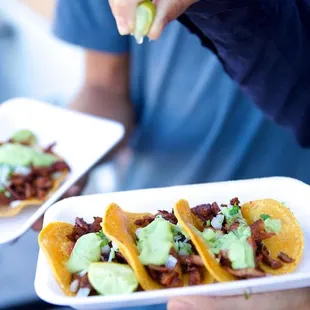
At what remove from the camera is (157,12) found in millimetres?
699

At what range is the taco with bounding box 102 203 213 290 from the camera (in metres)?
0.78

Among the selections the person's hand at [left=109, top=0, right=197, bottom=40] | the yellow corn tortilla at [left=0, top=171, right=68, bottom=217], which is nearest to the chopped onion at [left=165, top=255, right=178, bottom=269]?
the person's hand at [left=109, top=0, right=197, bottom=40]

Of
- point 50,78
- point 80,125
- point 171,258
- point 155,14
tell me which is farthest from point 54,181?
point 50,78

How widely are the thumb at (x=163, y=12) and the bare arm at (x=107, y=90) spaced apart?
896mm

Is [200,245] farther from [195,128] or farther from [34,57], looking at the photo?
[34,57]

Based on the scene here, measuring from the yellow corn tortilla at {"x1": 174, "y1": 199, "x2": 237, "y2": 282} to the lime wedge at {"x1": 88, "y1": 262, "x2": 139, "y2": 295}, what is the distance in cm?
10

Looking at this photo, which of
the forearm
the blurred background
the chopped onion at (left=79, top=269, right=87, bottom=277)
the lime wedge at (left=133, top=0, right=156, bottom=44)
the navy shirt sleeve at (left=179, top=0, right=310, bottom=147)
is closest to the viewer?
the lime wedge at (left=133, top=0, right=156, bottom=44)

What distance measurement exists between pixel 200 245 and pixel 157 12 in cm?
32

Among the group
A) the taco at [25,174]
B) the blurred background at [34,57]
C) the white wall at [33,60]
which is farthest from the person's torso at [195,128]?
the white wall at [33,60]

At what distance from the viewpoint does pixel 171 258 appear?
2.59ft

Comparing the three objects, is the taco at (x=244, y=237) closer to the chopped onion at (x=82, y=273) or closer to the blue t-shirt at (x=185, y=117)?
the chopped onion at (x=82, y=273)

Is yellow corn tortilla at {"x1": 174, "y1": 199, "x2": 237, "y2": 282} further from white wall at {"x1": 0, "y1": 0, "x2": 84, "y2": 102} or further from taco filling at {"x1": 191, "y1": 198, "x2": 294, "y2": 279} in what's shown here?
white wall at {"x1": 0, "y1": 0, "x2": 84, "y2": 102}

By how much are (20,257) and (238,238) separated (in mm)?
811

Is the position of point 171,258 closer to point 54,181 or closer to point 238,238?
point 238,238
